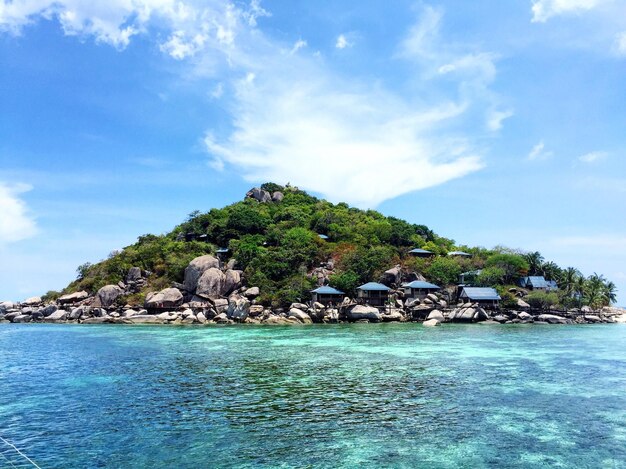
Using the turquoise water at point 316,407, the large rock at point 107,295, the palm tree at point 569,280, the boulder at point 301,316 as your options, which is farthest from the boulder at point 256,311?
the palm tree at point 569,280

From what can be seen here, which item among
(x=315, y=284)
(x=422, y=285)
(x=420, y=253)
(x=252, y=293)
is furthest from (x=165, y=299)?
(x=420, y=253)

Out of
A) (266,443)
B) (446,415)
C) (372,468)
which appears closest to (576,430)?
(446,415)

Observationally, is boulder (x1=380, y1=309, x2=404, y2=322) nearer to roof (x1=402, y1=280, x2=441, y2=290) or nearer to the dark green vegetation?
roof (x1=402, y1=280, x2=441, y2=290)

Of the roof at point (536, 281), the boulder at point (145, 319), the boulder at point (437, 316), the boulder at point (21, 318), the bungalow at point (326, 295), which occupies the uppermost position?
the roof at point (536, 281)

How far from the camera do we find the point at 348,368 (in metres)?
22.0

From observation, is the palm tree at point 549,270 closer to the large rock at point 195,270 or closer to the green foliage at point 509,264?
the green foliage at point 509,264

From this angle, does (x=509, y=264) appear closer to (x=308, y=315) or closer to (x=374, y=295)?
(x=374, y=295)

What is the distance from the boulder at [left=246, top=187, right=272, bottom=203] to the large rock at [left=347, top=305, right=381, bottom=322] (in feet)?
162

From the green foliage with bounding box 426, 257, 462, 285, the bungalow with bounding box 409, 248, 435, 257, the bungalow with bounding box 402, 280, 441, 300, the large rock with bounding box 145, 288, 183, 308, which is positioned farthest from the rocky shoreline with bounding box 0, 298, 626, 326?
the bungalow with bounding box 409, 248, 435, 257

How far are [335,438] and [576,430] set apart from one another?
279 inches

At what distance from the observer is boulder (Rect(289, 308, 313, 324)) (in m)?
51.9

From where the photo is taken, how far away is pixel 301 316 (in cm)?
5203

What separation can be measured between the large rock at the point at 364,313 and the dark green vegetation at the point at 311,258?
5114 mm

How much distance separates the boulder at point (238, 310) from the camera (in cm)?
5266
